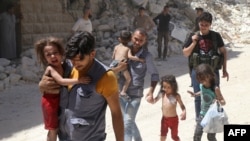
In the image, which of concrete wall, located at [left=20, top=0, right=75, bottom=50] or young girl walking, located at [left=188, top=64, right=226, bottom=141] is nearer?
young girl walking, located at [left=188, top=64, right=226, bottom=141]

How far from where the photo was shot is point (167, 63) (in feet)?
40.8

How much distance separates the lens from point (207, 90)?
4441 mm

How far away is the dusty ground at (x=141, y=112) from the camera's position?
19.4 feet

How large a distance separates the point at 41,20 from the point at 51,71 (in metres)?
9.63

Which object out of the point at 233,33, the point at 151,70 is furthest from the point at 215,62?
the point at 233,33

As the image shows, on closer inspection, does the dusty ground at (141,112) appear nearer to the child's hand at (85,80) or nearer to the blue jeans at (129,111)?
the blue jeans at (129,111)

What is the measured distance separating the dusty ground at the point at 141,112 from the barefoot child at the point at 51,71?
286 centimetres

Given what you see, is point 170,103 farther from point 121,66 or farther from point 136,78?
point 121,66

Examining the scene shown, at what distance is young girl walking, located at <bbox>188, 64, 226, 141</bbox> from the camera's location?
4.34m

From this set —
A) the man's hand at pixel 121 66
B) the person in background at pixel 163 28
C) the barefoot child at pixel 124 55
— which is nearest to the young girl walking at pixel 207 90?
the barefoot child at pixel 124 55

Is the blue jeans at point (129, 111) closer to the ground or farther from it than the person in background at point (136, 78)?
closer to the ground

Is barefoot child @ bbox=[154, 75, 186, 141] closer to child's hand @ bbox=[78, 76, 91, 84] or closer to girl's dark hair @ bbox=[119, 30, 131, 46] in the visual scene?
girl's dark hair @ bbox=[119, 30, 131, 46]

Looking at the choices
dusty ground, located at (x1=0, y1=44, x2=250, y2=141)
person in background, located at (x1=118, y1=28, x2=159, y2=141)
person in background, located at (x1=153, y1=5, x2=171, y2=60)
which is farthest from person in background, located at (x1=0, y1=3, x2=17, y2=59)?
person in background, located at (x1=118, y1=28, x2=159, y2=141)

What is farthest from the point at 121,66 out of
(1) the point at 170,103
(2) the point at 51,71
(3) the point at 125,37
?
(2) the point at 51,71
